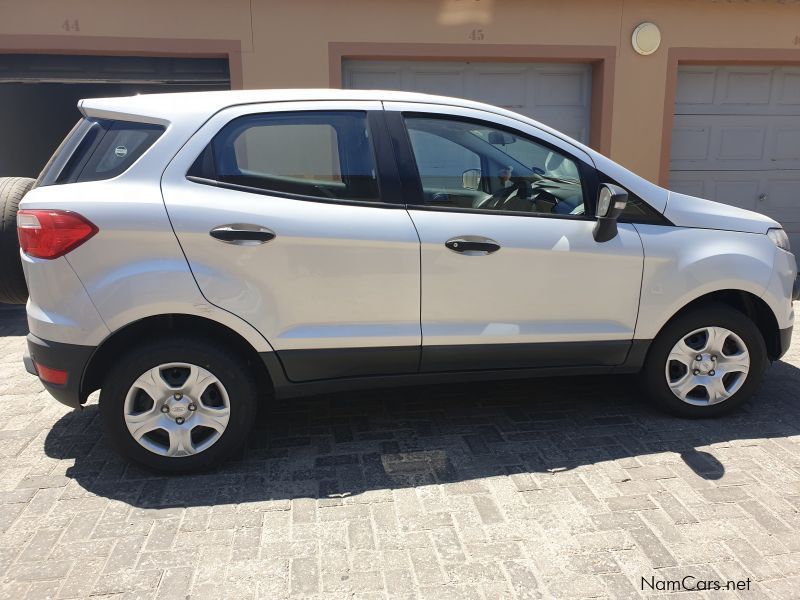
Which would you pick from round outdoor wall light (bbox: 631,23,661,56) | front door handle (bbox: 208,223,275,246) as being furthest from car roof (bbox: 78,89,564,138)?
round outdoor wall light (bbox: 631,23,661,56)

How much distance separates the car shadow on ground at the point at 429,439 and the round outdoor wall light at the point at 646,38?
14.5 ft

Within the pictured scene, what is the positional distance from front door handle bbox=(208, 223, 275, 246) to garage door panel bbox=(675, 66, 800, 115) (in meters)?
6.35

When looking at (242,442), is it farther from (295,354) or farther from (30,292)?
(30,292)

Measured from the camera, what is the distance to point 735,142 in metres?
7.59

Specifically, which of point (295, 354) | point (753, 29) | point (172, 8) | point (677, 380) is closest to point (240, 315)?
point (295, 354)

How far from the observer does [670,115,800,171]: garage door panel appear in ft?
24.6

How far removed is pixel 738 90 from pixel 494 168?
229 inches

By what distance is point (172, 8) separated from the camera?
250 inches

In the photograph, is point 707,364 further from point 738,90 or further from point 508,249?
point 738,90

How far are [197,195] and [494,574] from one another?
2105 mm

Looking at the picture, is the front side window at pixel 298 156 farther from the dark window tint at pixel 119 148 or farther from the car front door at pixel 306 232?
the dark window tint at pixel 119 148

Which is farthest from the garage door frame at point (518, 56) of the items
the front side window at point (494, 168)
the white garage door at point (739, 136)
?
the front side window at point (494, 168)

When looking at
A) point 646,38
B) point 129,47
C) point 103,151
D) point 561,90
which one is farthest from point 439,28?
point 103,151

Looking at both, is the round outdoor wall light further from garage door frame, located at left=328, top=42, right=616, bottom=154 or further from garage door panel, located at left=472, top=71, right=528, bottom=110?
garage door panel, located at left=472, top=71, right=528, bottom=110
